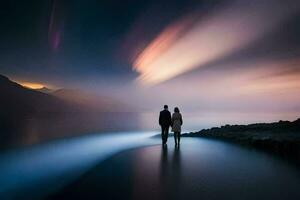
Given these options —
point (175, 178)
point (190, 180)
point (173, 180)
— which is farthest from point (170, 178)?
point (190, 180)

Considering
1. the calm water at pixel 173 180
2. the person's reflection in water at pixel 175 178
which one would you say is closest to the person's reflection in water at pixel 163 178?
the calm water at pixel 173 180

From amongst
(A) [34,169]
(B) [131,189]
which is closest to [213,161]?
(B) [131,189]

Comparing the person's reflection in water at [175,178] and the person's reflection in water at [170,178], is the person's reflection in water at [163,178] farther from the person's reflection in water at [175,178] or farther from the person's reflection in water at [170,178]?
the person's reflection in water at [175,178]

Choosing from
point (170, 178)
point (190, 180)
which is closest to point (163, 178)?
point (170, 178)

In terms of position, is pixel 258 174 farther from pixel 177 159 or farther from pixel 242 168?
pixel 177 159

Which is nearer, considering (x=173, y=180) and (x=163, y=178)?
(x=173, y=180)

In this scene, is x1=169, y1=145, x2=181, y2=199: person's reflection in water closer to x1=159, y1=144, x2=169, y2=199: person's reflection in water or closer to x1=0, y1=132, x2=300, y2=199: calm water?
x1=0, y1=132, x2=300, y2=199: calm water

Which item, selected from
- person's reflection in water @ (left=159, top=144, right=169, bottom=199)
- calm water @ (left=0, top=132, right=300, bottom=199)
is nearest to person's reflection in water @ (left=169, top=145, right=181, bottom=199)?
calm water @ (left=0, top=132, right=300, bottom=199)

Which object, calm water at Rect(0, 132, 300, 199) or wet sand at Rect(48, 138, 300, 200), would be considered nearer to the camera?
wet sand at Rect(48, 138, 300, 200)

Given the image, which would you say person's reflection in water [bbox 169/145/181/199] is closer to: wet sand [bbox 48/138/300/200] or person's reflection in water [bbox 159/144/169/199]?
wet sand [bbox 48/138/300/200]

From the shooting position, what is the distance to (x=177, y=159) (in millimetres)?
13070

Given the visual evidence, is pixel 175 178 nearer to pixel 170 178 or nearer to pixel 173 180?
pixel 170 178

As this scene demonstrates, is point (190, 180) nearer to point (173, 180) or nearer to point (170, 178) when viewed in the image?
point (173, 180)

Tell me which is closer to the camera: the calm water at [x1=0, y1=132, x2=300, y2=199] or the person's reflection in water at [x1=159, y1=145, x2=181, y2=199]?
the person's reflection in water at [x1=159, y1=145, x2=181, y2=199]
